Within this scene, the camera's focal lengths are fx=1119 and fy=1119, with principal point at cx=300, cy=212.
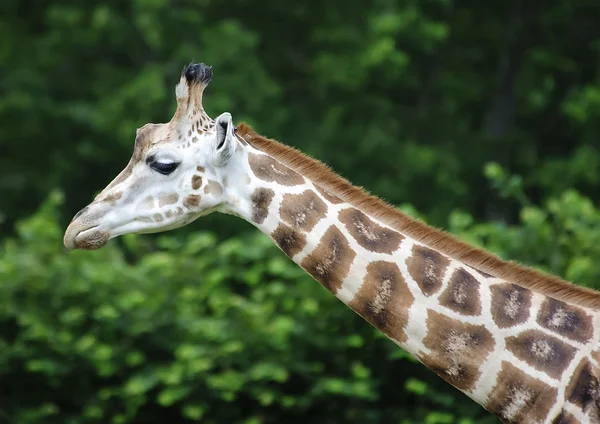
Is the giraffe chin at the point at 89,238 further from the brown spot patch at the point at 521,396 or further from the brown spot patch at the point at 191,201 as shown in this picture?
the brown spot patch at the point at 521,396

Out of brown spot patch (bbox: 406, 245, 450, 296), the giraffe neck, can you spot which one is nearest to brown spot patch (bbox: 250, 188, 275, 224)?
the giraffe neck

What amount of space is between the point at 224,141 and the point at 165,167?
318 mm

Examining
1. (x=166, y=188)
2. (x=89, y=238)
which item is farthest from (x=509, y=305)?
(x=89, y=238)

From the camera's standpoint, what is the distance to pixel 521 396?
4.84 m

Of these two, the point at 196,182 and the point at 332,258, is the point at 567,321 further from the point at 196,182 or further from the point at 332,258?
the point at 196,182

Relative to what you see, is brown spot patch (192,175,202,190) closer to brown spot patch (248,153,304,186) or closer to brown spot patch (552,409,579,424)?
brown spot patch (248,153,304,186)

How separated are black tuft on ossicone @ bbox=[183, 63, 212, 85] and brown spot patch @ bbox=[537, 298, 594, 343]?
1884 mm

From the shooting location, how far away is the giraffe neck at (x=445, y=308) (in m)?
4.83

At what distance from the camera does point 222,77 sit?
53.2 feet

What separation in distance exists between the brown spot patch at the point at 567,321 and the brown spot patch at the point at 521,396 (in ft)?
0.80

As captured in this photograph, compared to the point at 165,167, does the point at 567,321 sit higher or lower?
lower

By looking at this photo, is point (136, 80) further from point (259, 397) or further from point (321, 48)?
point (259, 397)

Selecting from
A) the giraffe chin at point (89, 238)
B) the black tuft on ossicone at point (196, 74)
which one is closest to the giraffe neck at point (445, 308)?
the black tuft on ossicone at point (196, 74)

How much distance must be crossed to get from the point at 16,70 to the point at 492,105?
7.95 m
